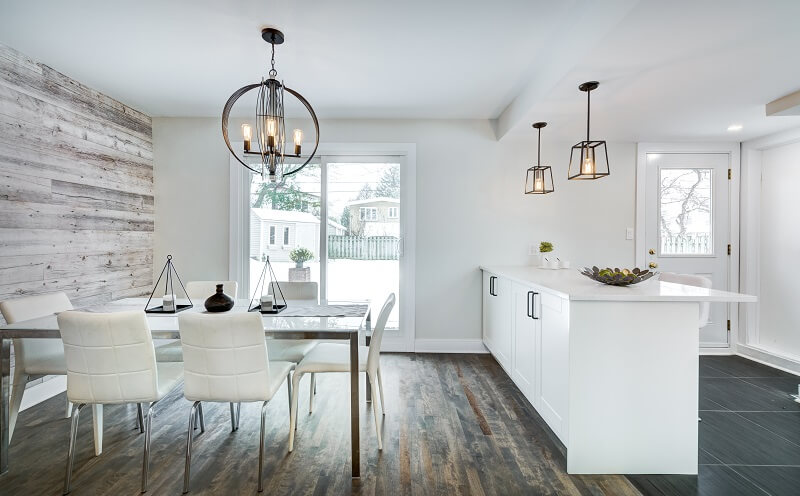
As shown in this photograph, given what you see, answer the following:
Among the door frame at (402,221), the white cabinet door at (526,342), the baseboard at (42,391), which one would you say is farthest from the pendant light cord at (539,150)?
the baseboard at (42,391)

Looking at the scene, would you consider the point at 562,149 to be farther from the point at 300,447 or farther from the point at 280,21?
the point at 300,447

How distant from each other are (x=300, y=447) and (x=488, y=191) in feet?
9.61

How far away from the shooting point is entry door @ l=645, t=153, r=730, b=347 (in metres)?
3.96

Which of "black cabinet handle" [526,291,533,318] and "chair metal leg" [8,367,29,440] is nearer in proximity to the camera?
"chair metal leg" [8,367,29,440]

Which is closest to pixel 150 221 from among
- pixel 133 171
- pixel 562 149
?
pixel 133 171

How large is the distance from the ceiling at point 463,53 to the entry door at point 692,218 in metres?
0.46

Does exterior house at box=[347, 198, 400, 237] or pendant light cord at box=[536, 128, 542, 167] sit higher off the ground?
pendant light cord at box=[536, 128, 542, 167]

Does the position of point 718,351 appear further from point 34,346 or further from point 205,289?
point 34,346

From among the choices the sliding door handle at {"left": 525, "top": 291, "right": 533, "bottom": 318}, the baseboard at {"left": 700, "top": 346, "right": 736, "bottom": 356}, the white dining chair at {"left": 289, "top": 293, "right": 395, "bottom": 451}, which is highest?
the sliding door handle at {"left": 525, "top": 291, "right": 533, "bottom": 318}

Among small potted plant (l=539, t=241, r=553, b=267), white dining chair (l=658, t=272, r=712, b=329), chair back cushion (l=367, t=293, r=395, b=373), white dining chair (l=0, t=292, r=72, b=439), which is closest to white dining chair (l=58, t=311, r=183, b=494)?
white dining chair (l=0, t=292, r=72, b=439)

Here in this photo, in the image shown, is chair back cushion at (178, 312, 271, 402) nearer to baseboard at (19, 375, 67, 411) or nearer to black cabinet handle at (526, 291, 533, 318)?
black cabinet handle at (526, 291, 533, 318)

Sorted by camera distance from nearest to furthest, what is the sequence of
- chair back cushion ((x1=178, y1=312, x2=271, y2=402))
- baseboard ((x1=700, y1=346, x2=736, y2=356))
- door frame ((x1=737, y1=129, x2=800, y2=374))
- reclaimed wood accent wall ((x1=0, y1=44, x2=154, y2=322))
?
chair back cushion ((x1=178, y1=312, x2=271, y2=402)) → reclaimed wood accent wall ((x1=0, y1=44, x2=154, y2=322)) → door frame ((x1=737, y1=129, x2=800, y2=374)) → baseboard ((x1=700, y1=346, x2=736, y2=356))

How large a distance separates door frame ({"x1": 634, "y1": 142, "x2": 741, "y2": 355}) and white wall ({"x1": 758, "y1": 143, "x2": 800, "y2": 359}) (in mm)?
188

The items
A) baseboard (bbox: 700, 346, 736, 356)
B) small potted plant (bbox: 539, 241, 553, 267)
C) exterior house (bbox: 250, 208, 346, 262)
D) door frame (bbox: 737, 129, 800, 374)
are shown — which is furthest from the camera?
exterior house (bbox: 250, 208, 346, 262)
